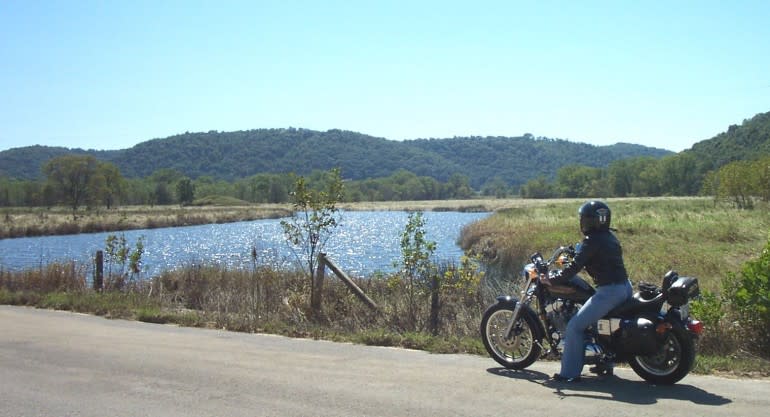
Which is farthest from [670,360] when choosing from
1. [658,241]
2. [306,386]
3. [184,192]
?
[184,192]

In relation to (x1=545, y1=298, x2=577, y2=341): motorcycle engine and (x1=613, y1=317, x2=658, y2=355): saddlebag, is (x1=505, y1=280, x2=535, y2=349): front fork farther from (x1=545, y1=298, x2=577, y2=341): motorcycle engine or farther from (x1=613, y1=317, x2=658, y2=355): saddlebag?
(x1=613, y1=317, x2=658, y2=355): saddlebag

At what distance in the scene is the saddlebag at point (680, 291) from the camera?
6.99m

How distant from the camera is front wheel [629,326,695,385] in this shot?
6.89 m

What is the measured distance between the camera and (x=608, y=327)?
7.29 metres

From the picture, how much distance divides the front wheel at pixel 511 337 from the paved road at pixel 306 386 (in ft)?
0.62

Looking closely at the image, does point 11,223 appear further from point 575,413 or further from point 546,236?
point 575,413

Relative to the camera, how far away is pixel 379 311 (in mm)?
12578

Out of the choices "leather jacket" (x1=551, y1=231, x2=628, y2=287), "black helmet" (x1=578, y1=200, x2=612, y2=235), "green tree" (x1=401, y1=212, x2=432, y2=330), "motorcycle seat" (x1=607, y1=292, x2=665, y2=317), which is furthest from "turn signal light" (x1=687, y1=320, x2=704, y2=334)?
"green tree" (x1=401, y1=212, x2=432, y2=330)

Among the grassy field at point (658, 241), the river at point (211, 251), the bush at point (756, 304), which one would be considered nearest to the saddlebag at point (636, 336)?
the bush at point (756, 304)

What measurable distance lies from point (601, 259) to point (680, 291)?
0.86 metres

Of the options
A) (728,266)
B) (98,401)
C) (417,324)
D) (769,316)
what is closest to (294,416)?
(98,401)

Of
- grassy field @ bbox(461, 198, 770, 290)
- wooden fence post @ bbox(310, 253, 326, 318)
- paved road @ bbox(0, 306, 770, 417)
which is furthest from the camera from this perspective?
grassy field @ bbox(461, 198, 770, 290)

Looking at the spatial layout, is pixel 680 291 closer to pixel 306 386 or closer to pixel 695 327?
pixel 695 327

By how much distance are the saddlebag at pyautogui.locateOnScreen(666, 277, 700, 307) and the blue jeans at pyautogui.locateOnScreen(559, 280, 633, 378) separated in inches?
17.8
